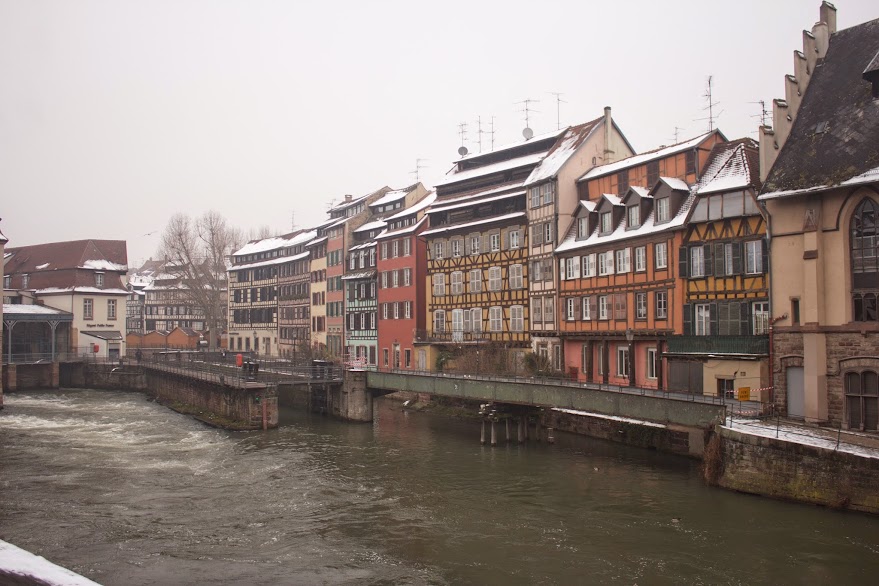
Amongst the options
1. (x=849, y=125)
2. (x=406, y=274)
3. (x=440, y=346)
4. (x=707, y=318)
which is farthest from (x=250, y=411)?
(x=849, y=125)

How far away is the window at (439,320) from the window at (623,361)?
16.9 metres

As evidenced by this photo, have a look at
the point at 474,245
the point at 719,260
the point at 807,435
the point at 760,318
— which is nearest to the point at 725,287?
the point at 719,260

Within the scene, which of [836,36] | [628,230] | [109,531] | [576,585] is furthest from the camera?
[628,230]

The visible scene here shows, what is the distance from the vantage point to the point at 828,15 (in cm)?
2961

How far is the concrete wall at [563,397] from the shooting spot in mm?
26562

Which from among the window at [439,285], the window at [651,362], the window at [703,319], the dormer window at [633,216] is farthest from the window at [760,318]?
the window at [439,285]

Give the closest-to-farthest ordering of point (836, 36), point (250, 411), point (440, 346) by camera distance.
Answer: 1. point (836, 36)
2. point (250, 411)
3. point (440, 346)

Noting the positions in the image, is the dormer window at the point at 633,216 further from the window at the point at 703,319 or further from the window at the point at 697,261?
the window at the point at 703,319

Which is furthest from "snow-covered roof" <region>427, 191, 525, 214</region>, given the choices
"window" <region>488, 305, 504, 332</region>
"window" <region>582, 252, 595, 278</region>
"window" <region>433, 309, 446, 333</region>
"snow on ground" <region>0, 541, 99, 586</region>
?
"snow on ground" <region>0, 541, 99, 586</region>

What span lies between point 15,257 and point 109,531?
7034 cm

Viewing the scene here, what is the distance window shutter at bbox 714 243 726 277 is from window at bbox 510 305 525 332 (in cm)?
1540

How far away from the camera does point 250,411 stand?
135ft

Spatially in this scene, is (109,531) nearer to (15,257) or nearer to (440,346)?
(440,346)

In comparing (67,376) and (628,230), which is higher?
(628,230)
